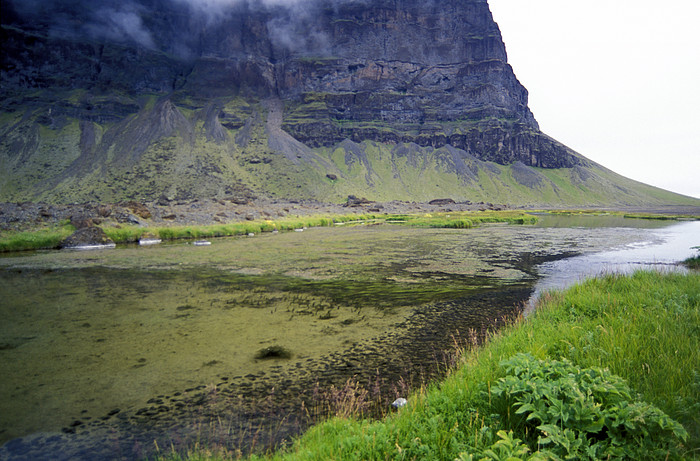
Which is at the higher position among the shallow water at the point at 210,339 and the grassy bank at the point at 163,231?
the grassy bank at the point at 163,231

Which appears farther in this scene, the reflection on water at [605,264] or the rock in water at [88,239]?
the rock in water at [88,239]

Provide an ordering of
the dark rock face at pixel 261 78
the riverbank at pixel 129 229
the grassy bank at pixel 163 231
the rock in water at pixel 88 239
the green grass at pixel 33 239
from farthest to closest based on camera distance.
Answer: the dark rock face at pixel 261 78, the rock in water at pixel 88 239, the riverbank at pixel 129 229, the grassy bank at pixel 163 231, the green grass at pixel 33 239

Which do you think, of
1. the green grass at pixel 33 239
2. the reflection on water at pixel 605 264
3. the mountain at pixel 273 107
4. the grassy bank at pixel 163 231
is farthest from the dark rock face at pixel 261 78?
the reflection on water at pixel 605 264

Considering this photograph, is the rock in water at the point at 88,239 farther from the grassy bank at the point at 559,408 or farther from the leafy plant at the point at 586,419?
the leafy plant at the point at 586,419

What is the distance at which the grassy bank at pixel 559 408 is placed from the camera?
316cm

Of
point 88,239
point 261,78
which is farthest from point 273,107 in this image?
point 88,239

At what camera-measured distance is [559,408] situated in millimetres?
3467

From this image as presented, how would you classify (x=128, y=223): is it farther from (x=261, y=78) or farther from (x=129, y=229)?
(x=261, y=78)

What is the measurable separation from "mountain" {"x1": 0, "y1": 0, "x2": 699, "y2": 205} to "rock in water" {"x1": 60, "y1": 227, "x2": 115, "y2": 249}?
6945cm

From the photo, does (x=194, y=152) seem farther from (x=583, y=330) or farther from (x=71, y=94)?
(x=583, y=330)

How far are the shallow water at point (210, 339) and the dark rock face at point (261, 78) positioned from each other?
10141 centimetres

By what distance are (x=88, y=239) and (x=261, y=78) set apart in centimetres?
15848

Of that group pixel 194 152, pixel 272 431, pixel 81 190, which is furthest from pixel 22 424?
pixel 194 152

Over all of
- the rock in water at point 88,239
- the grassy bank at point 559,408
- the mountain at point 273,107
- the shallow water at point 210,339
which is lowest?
the shallow water at point 210,339
